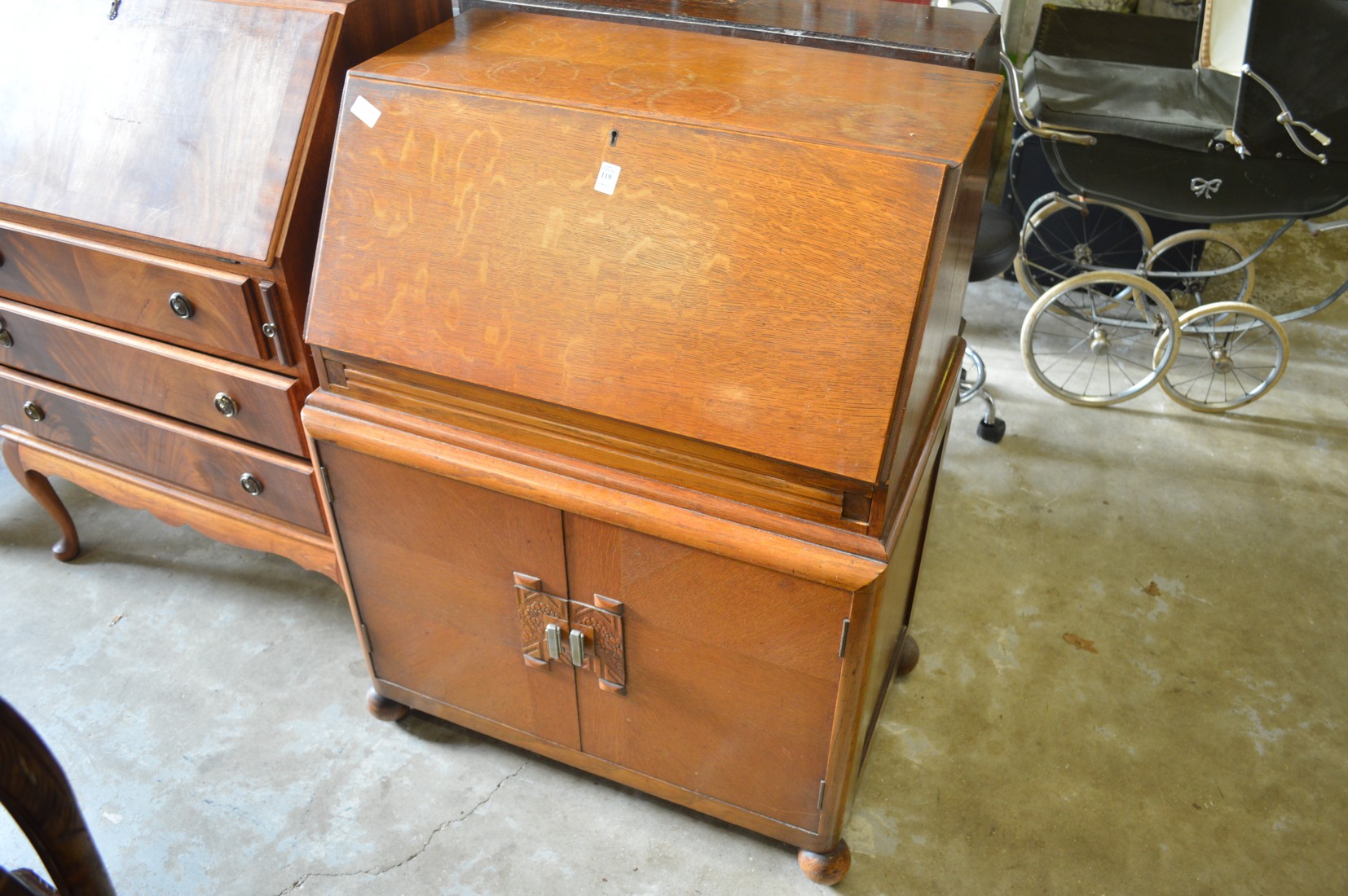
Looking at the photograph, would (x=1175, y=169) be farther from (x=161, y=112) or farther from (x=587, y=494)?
(x=161, y=112)

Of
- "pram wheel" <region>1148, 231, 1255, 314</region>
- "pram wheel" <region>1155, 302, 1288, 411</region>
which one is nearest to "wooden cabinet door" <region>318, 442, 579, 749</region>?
"pram wheel" <region>1155, 302, 1288, 411</region>

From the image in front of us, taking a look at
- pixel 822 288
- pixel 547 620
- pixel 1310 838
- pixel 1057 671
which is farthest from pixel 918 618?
pixel 822 288

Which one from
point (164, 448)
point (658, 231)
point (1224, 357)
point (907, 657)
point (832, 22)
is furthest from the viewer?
point (1224, 357)

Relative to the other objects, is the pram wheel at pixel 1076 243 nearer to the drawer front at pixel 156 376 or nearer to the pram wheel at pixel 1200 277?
the pram wheel at pixel 1200 277

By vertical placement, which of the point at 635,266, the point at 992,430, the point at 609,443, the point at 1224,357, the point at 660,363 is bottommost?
the point at 992,430

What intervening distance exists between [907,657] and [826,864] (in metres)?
0.55

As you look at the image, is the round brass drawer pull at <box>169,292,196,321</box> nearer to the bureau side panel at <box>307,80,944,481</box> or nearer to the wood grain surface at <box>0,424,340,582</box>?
the bureau side panel at <box>307,80,944,481</box>

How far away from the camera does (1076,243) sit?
3326 mm

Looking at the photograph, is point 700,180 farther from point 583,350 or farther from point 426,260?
point 426,260

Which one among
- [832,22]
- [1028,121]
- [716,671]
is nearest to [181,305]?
[716,671]

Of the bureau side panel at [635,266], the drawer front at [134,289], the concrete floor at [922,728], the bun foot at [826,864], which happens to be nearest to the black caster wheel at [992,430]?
the concrete floor at [922,728]

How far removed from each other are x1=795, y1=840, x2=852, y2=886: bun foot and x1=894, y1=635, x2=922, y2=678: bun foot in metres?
0.49

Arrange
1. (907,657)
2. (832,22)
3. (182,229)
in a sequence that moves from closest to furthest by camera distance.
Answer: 1. (182,229)
2. (832,22)
3. (907,657)

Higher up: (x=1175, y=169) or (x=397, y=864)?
(x=1175, y=169)
